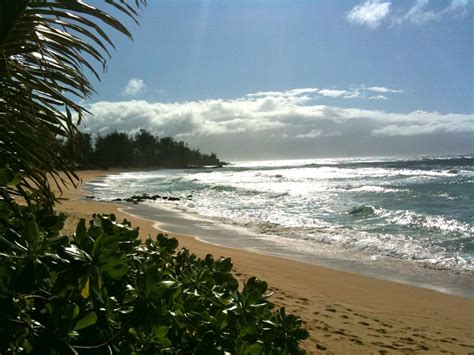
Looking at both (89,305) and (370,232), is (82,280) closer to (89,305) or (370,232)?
(89,305)

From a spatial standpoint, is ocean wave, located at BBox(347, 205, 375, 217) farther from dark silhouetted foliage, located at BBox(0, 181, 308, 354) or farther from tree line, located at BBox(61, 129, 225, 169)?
tree line, located at BBox(61, 129, 225, 169)

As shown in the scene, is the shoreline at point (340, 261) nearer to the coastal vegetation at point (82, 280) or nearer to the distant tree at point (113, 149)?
the coastal vegetation at point (82, 280)

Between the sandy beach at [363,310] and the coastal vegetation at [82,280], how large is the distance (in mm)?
2344

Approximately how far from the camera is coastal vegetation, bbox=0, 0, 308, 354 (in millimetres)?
977

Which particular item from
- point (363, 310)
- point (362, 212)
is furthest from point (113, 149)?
point (363, 310)

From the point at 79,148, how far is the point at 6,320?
1837mm

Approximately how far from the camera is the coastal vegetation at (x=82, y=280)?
3.21 feet

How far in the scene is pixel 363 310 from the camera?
5250 mm

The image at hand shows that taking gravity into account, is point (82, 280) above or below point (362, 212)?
above

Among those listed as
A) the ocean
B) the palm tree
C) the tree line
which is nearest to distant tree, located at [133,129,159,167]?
the tree line

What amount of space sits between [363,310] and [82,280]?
15.9ft

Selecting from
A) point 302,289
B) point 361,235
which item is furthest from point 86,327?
point 361,235

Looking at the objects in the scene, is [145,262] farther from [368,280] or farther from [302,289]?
[368,280]

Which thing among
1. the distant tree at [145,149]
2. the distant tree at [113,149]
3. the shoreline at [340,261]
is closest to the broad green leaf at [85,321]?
the shoreline at [340,261]
